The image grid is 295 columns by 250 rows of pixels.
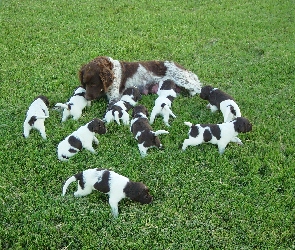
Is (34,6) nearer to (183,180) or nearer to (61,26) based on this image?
(61,26)

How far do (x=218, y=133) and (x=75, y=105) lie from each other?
2.54 meters

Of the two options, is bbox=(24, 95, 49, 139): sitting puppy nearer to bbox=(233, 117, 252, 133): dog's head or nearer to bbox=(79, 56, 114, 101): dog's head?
bbox=(79, 56, 114, 101): dog's head

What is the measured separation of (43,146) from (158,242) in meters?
2.60

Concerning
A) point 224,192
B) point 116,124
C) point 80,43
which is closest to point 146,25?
point 80,43

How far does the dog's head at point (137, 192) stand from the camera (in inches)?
210

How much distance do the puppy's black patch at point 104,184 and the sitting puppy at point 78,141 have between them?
1.01m

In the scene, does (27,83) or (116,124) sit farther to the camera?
(27,83)

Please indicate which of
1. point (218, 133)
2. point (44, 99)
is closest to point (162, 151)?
point (218, 133)

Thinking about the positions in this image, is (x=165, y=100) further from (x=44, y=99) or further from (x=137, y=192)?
(x=137, y=192)

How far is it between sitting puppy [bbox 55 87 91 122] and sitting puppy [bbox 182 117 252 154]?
2037 mm

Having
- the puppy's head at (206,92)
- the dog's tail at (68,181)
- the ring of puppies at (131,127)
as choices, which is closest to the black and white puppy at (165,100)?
the ring of puppies at (131,127)

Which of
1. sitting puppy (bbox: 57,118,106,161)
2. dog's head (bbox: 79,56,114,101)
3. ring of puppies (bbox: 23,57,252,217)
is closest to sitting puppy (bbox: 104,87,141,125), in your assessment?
ring of puppies (bbox: 23,57,252,217)

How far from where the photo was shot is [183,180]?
588 centimetres

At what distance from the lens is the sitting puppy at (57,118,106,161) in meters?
6.24
